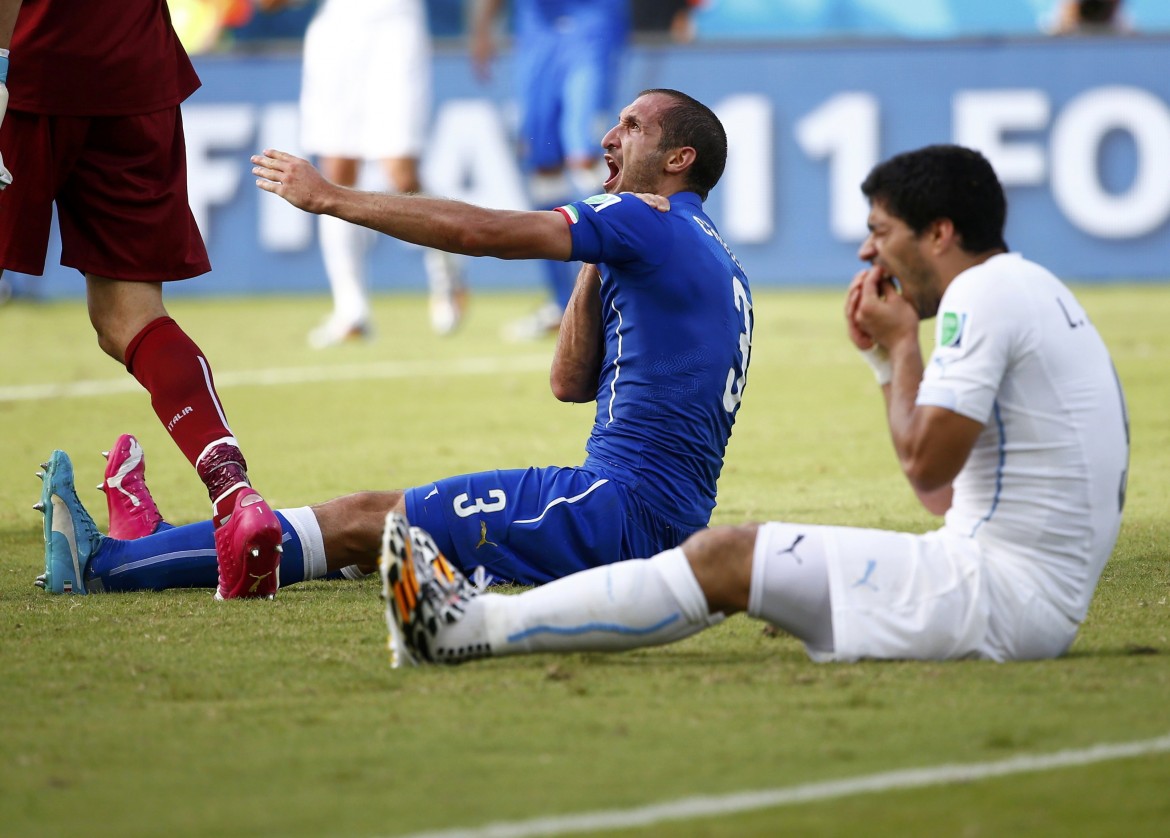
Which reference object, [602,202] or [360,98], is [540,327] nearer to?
[360,98]

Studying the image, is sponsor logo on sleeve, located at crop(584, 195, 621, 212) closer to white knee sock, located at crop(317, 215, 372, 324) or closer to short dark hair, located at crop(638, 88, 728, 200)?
short dark hair, located at crop(638, 88, 728, 200)

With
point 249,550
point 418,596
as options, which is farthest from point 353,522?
point 418,596

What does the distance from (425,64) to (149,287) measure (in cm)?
689

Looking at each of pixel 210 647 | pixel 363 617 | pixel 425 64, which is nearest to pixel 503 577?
pixel 363 617

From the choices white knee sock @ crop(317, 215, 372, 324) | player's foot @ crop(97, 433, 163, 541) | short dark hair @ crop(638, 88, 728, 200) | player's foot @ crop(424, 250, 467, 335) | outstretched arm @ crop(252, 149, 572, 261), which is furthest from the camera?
player's foot @ crop(424, 250, 467, 335)

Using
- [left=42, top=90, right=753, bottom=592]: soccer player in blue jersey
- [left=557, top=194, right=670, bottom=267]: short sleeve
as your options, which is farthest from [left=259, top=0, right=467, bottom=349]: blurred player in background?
[left=557, top=194, right=670, bottom=267]: short sleeve

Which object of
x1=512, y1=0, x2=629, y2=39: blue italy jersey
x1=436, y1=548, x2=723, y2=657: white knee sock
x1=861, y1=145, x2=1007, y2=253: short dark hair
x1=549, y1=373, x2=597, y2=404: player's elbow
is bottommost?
x1=436, y1=548, x2=723, y2=657: white knee sock

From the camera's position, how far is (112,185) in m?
4.78

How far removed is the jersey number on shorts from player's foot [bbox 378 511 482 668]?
2.11ft

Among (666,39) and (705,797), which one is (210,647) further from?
(666,39)

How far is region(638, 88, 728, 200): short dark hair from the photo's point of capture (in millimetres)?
4496

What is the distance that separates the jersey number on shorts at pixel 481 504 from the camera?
14.1ft

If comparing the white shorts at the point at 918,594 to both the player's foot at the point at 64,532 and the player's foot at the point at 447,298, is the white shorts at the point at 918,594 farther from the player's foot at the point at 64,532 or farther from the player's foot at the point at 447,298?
the player's foot at the point at 447,298

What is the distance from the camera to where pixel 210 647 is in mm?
3887
